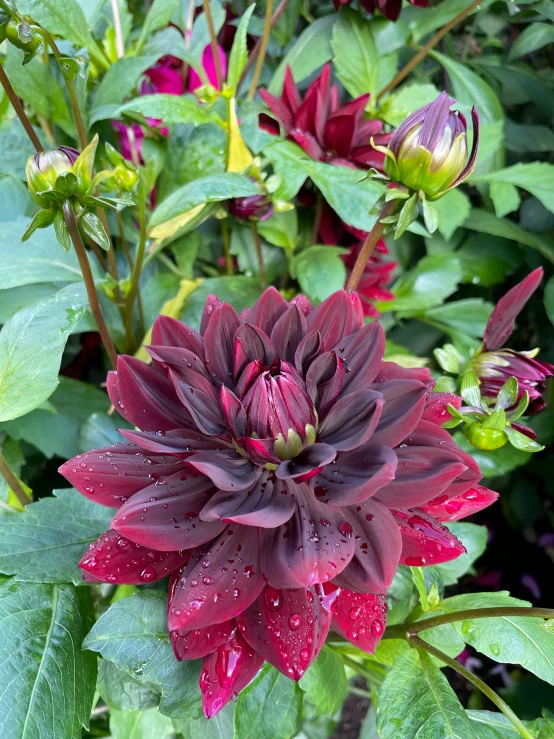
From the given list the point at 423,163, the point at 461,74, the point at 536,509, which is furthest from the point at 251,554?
the point at 536,509

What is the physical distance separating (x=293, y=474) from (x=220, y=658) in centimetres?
9

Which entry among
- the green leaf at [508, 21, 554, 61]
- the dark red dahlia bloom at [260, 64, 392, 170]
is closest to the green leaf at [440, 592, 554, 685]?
the dark red dahlia bloom at [260, 64, 392, 170]

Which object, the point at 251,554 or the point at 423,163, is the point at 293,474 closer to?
the point at 251,554

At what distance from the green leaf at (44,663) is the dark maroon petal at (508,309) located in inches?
12.6

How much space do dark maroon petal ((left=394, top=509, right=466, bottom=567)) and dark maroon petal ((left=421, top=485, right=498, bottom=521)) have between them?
13mm

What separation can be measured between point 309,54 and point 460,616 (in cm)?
51

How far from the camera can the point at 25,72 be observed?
469 mm

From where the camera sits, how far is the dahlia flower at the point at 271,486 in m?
0.25

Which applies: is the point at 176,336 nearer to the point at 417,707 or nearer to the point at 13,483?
the point at 13,483

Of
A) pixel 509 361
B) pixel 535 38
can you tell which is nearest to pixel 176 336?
pixel 509 361

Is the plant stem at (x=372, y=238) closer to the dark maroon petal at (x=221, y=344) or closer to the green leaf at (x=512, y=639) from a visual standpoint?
the dark maroon petal at (x=221, y=344)

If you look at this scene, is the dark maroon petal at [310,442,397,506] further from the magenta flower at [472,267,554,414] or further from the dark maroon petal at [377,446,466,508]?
the magenta flower at [472,267,554,414]

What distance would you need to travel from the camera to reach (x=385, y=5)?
20.9 inches

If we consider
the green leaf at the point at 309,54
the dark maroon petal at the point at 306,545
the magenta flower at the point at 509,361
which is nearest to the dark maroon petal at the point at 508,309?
the magenta flower at the point at 509,361
